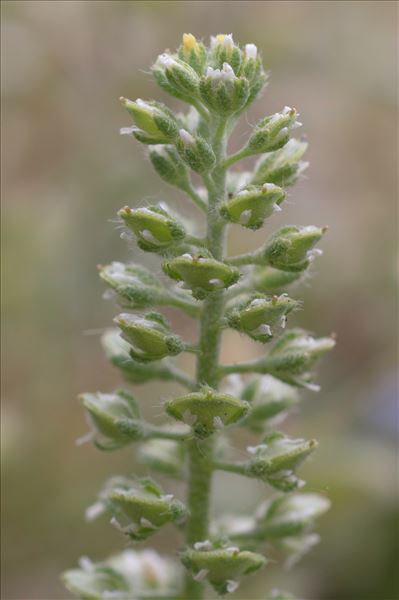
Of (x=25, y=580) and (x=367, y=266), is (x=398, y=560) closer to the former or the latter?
(x=25, y=580)

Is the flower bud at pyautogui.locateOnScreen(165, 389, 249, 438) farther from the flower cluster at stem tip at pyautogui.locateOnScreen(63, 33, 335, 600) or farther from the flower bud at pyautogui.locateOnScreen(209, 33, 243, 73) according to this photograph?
the flower bud at pyautogui.locateOnScreen(209, 33, 243, 73)

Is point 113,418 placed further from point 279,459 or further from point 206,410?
point 279,459

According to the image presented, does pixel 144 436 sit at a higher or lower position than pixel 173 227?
lower

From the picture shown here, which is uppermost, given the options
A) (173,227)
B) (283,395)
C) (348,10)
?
(348,10)

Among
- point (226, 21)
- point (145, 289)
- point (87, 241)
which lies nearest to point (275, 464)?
point (145, 289)

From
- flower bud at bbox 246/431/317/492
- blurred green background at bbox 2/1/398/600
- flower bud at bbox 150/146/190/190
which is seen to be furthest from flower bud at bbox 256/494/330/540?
blurred green background at bbox 2/1/398/600

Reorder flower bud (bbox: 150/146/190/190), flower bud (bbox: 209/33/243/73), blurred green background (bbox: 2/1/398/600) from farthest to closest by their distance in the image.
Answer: blurred green background (bbox: 2/1/398/600)
flower bud (bbox: 150/146/190/190)
flower bud (bbox: 209/33/243/73)

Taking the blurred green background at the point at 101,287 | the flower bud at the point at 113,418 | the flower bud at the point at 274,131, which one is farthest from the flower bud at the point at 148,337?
the blurred green background at the point at 101,287
